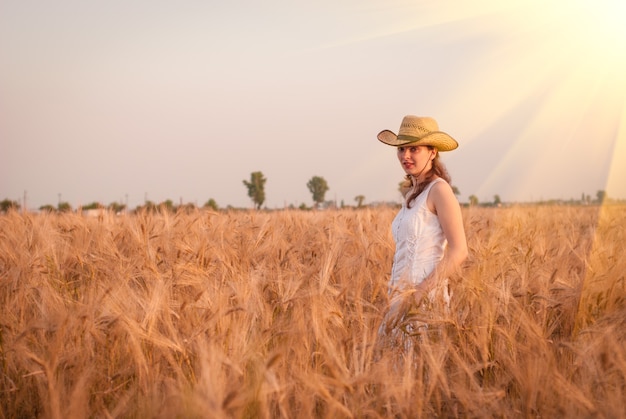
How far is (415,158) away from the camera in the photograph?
299 centimetres

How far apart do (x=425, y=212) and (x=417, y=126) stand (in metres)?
0.50

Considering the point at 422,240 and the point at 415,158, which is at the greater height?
the point at 415,158

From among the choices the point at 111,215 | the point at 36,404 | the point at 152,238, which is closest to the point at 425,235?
the point at 36,404

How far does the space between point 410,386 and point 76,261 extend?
9.68 ft

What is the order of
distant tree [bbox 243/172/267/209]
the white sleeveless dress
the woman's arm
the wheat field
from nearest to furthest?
the wheat field < the woman's arm < the white sleeveless dress < distant tree [bbox 243/172/267/209]

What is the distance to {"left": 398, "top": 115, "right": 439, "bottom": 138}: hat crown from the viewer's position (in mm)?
2938

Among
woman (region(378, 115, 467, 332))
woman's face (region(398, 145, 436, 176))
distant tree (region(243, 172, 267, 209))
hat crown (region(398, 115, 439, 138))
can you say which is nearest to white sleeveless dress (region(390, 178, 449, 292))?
woman (region(378, 115, 467, 332))

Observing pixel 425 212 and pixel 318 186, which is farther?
pixel 318 186

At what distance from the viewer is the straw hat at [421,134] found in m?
2.91

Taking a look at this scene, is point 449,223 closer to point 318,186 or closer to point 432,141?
point 432,141

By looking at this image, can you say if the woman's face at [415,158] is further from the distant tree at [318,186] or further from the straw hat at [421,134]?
the distant tree at [318,186]

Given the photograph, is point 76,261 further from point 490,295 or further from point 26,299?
point 490,295

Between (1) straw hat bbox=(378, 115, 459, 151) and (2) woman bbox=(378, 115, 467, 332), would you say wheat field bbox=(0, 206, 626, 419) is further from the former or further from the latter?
(1) straw hat bbox=(378, 115, 459, 151)

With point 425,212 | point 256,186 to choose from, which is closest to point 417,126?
point 425,212
